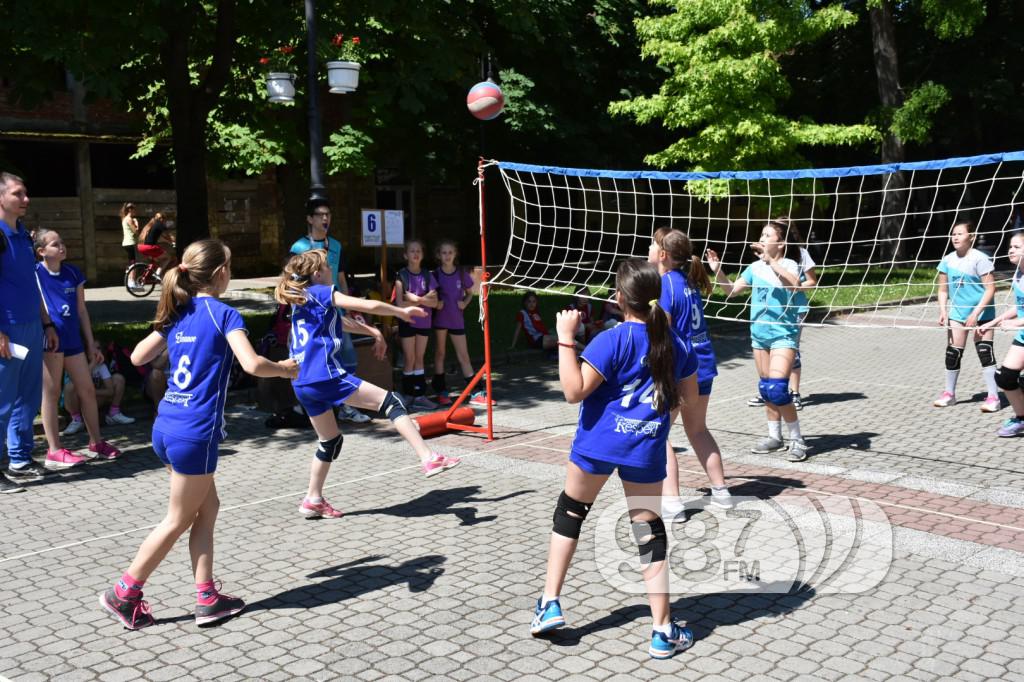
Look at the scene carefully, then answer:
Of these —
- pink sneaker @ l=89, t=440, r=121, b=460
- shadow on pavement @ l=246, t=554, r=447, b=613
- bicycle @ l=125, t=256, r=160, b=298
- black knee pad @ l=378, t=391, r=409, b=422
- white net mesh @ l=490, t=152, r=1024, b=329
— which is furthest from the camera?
bicycle @ l=125, t=256, r=160, b=298

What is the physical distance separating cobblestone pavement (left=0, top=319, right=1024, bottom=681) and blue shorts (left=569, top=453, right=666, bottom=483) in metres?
0.83

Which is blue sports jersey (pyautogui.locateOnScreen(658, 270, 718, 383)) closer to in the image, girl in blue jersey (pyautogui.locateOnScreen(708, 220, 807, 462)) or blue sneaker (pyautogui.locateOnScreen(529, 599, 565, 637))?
girl in blue jersey (pyautogui.locateOnScreen(708, 220, 807, 462))

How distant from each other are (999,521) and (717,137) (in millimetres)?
16923

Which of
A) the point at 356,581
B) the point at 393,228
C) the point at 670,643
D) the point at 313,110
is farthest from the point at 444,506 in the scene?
the point at 313,110

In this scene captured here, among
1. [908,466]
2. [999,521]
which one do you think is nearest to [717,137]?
[908,466]

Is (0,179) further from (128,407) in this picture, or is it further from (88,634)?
(88,634)

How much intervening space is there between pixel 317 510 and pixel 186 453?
2.08 metres

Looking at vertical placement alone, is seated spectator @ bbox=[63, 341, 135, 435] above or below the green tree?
below

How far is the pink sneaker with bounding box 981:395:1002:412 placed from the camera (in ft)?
33.6

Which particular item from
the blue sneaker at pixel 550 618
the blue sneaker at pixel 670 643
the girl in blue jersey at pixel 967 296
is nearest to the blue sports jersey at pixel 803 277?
Result: the girl in blue jersey at pixel 967 296

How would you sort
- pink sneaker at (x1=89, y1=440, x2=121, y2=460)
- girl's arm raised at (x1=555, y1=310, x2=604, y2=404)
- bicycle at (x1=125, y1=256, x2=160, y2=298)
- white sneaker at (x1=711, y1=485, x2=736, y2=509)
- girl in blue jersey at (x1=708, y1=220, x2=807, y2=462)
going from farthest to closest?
bicycle at (x1=125, y1=256, x2=160, y2=298)
pink sneaker at (x1=89, y1=440, x2=121, y2=460)
girl in blue jersey at (x1=708, y1=220, x2=807, y2=462)
white sneaker at (x1=711, y1=485, x2=736, y2=509)
girl's arm raised at (x1=555, y1=310, x2=604, y2=404)

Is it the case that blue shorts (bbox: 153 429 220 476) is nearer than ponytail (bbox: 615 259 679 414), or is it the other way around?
ponytail (bbox: 615 259 679 414)

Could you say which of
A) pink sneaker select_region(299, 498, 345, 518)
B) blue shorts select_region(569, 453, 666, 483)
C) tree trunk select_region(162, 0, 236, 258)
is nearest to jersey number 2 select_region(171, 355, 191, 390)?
blue shorts select_region(569, 453, 666, 483)

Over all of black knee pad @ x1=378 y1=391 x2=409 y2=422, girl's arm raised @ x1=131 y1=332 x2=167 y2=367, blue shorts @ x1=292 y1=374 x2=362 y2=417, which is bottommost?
black knee pad @ x1=378 y1=391 x2=409 y2=422
